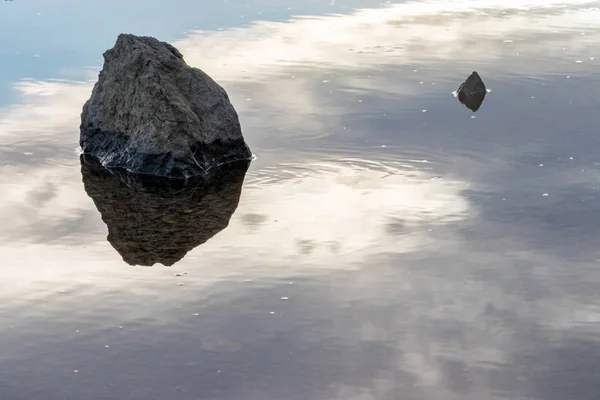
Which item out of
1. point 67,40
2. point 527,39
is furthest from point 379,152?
point 67,40

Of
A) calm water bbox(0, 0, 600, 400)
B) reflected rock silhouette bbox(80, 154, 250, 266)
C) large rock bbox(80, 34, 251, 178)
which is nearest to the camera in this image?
calm water bbox(0, 0, 600, 400)

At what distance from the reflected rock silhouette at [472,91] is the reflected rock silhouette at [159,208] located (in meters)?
4.45

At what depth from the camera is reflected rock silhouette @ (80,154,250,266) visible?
11477mm

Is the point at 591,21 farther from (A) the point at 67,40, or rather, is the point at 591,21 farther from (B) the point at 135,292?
(B) the point at 135,292

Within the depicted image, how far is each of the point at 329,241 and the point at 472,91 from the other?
6.56 m

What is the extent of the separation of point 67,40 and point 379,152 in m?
10.4

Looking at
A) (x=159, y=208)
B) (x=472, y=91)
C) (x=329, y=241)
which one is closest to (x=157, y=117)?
(x=159, y=208)

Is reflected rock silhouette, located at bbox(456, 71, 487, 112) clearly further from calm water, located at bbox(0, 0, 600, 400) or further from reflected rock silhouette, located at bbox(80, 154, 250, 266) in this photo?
reflected rock silhouette, located at bbox(80, 154, 250, 266)

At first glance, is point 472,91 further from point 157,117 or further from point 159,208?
point 159,208

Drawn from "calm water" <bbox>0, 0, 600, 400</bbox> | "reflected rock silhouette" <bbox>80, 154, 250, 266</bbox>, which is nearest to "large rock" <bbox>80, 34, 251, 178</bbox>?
"reflected rock silhouette" <bbox>80, 154, 250, 266</bbox>

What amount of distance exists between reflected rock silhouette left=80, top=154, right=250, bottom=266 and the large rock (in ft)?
0.70

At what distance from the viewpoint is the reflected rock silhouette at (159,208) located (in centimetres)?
1148

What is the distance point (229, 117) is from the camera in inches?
564

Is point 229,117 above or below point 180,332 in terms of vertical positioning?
above
